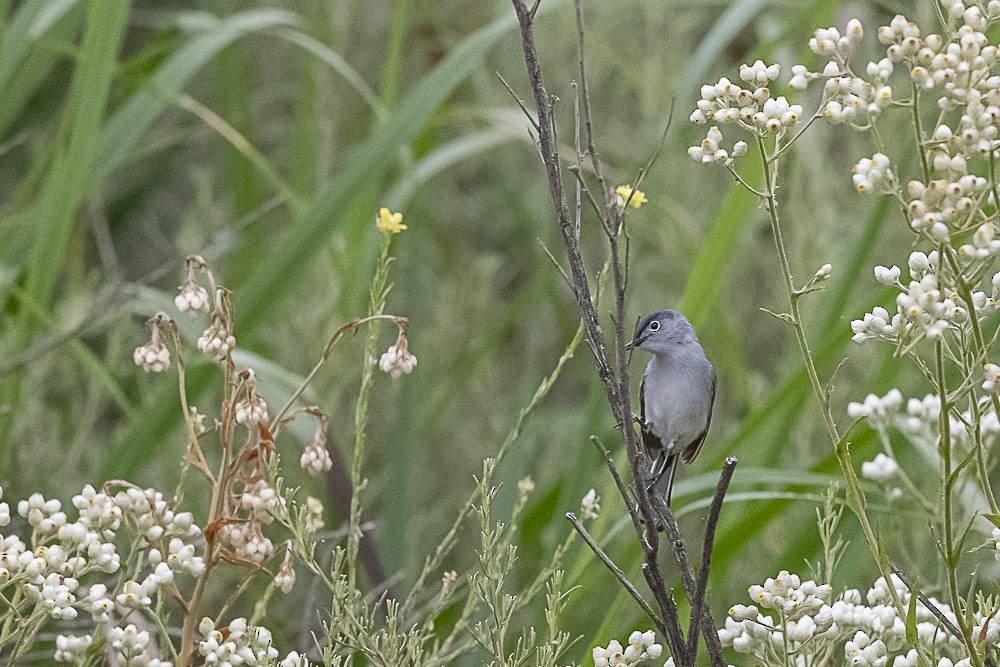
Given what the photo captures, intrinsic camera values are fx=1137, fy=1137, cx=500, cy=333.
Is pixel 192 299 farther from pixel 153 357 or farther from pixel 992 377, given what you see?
pixel 992 377

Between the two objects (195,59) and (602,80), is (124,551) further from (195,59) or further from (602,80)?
(602,80)

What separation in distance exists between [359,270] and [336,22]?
3.69 ft

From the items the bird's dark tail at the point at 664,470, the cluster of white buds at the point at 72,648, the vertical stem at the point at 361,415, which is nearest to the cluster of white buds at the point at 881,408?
the bird's dark tail at the point at 664,470

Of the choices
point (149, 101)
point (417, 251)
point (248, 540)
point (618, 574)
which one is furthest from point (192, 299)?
point (417, 251)

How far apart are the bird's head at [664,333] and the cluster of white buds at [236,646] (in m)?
0.57

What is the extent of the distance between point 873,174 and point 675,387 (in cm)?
56

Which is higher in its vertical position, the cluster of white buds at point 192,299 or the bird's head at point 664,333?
the bird's head at point 664,333

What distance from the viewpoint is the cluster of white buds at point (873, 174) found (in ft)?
2.69

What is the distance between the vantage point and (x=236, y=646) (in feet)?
3.36

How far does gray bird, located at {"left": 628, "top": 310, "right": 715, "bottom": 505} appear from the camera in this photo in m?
1.35

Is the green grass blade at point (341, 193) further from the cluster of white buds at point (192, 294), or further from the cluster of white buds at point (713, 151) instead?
the cluster of white buds at point (713, 151)

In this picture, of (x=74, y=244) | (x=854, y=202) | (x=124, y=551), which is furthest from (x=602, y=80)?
(x=124, y=551)

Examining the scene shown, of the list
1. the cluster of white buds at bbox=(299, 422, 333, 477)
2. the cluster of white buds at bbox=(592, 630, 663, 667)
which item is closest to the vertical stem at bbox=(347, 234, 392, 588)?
the cluster of white buds at bbox=(299, 422, 333, 477)

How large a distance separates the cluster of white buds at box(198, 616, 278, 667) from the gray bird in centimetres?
53
